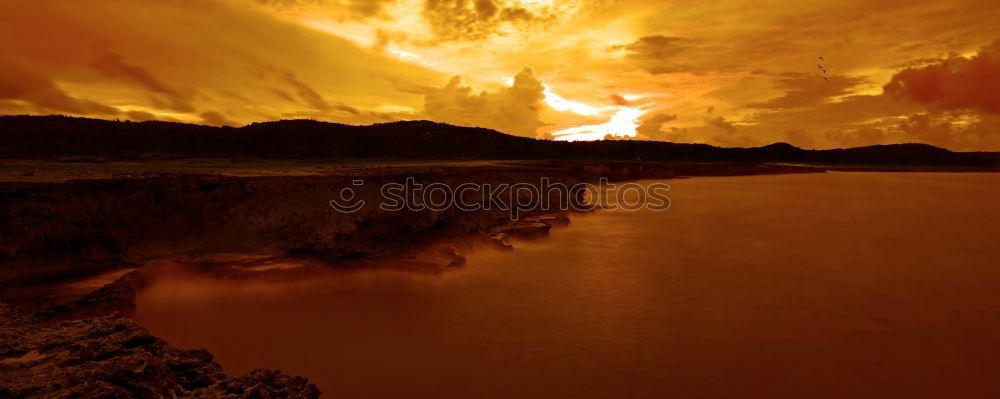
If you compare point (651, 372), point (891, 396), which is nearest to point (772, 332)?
point (891, 396)

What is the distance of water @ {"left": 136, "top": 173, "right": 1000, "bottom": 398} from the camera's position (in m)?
7.30

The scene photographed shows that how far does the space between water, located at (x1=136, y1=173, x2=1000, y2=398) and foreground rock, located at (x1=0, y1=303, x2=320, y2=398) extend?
1.68m

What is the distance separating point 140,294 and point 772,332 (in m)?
12.3

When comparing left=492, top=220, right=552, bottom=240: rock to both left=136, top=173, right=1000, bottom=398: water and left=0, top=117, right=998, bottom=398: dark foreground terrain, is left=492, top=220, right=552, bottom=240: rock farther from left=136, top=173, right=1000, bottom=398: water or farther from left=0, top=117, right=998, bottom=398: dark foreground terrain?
left=136, top=173, right=1000, bottom=398: water

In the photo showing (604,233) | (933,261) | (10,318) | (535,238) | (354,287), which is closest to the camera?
(10,318)

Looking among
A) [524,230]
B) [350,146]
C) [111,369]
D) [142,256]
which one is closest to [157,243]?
[142,256]

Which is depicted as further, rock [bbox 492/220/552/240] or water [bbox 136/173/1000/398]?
rock [bbox 492/220/552/240]

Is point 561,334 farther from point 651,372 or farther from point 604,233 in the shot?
point 604,233

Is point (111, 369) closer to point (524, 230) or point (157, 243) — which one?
point (157, 243)

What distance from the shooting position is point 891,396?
6969 mm

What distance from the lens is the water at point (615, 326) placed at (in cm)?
730

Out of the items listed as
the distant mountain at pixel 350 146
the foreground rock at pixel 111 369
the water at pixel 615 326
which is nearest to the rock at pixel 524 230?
the water at pixel 615 326

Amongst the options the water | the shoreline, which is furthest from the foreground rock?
the water

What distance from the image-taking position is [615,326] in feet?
32.2
